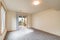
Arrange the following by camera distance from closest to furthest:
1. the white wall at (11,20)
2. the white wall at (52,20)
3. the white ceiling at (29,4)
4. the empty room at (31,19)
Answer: the white ceiling at (29,4) → the empty room at (31,19) → the white wall at (52,20) → the white wall at (11,20)

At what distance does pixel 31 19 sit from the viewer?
8.99 metres

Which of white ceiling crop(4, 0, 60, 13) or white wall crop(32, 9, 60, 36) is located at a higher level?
white ceiling crop(4, 0, 60, 13)

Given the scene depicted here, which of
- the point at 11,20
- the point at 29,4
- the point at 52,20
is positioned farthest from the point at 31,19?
the point at 29,4

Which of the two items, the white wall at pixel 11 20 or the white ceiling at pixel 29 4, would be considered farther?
the white wall at pixel 11 20

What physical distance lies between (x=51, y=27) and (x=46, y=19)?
3.23 feet

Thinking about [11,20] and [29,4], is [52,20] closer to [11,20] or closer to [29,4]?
[29,4]

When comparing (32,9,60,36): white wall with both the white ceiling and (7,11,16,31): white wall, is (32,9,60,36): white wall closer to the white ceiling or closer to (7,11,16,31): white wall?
the white ceiling

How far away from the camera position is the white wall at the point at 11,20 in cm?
701

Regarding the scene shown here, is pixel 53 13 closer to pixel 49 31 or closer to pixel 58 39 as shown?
pixel 49 31

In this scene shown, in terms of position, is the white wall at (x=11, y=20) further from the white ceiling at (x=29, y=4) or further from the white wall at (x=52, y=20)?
the white wall at (x=52, y=20)

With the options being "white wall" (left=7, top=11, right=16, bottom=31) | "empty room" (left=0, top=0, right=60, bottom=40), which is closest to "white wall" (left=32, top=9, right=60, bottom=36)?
"empty room" (left=0, top=0, right=60, bottom=40)

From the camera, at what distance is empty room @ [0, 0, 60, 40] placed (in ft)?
14.3

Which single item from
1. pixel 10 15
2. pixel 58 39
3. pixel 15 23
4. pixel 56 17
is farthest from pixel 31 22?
pixel 58 39

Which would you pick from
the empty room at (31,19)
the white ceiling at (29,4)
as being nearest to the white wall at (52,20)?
the empty room at (31,19)
